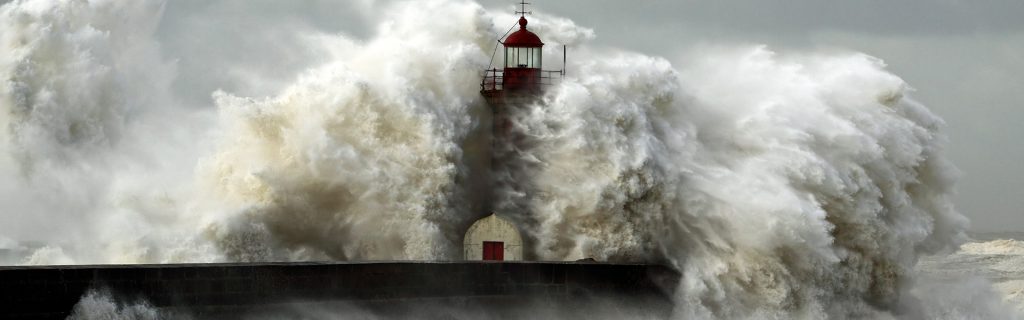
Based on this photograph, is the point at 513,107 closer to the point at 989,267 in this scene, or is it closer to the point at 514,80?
the point at 514,80

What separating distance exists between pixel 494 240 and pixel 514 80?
79.9 inches

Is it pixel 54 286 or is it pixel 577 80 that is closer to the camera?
pixel 54 286

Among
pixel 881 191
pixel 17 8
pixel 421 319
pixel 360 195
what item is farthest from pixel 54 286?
pixel 881 191

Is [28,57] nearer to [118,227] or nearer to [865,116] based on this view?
[118,227]

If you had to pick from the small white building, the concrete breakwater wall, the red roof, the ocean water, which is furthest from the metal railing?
the ocean water

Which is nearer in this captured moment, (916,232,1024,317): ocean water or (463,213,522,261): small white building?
(463,213,522,261): small white building

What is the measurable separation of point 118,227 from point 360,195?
316cm

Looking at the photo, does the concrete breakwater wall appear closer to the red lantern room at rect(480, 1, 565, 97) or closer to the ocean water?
the red lantern room at rect(480, 1, 565, 97)

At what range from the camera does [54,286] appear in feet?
45.6

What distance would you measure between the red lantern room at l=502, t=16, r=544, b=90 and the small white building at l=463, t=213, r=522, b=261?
5.67 ft

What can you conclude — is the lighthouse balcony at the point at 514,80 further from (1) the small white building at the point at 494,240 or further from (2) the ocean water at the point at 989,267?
(2) the ocean water at the point at 989,267

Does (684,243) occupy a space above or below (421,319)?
above

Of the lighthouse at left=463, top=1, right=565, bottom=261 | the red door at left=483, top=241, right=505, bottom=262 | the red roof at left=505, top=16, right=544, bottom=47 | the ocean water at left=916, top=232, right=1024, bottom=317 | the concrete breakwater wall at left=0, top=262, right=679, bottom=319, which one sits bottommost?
the concrete breakwater wall at left=0, top=262, right=679, bottom=319

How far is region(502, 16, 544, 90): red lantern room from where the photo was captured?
71.1 ft
